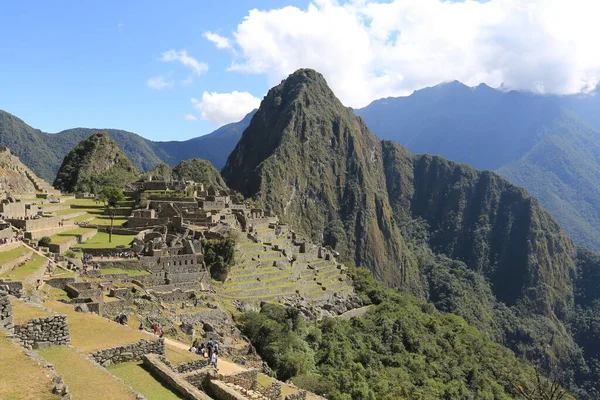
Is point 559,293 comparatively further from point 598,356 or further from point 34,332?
point 34,332

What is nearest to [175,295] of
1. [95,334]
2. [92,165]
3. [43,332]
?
[95,334]

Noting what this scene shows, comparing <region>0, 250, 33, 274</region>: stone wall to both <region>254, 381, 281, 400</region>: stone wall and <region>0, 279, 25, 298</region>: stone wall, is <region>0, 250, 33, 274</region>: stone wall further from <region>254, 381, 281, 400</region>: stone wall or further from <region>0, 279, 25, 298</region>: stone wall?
<region>254, 381, 281, 400</region>: stone wall

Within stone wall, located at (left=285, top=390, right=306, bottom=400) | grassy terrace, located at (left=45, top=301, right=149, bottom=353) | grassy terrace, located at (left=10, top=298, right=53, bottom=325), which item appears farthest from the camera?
stone wall, located at (left=285, top=390, right=306, bottom=400)

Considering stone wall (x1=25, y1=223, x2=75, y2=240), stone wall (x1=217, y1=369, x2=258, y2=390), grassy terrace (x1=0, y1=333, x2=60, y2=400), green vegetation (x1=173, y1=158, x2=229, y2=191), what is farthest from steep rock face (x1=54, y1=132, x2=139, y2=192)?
grassy terrace (x1=0, y1=333, x2=60, y2=400)

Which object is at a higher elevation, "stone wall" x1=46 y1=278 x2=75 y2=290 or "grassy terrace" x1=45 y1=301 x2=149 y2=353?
"grassy terrace" x1=45 y1=301 x2=149 y2=353

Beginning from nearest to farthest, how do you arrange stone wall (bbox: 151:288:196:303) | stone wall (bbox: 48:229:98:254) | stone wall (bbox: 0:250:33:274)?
stone wall (bbox: 0:250:33:274), stone wall (bbox: 151:288:196:303), stone wall (bbox: 48:229:98:254)

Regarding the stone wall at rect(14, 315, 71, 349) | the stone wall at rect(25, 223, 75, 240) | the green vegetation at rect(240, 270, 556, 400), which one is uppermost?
the stone wall at rect(14, 315, 71, 349)

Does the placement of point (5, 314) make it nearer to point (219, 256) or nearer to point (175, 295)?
point (175, 295)

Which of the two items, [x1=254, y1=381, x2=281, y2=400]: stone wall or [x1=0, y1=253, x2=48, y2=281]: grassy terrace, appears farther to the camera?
[x1=0, y1=253, x2=48, y2=281]: grassy terrace
